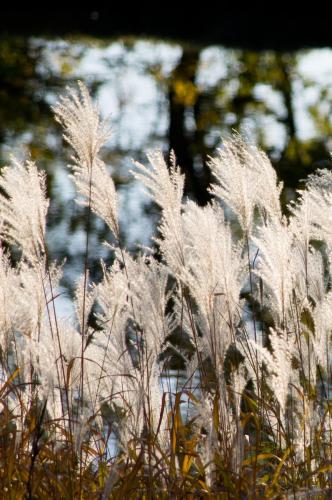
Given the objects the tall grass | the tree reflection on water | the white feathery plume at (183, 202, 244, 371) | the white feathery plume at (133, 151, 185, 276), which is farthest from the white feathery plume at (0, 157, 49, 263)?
the tree reflection on water

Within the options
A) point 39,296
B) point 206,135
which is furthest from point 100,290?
point 206,135

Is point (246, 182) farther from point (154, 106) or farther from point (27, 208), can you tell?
point (154, 106)

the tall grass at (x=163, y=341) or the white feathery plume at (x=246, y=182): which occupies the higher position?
the white feathery plume at (x=246, y=182)

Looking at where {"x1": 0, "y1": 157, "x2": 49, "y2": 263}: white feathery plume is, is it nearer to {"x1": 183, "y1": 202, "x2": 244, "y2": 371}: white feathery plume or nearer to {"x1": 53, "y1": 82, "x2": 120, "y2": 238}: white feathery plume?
{"x1": 53, "y1": 82, "x2": 120, "y2": 238}: white feathery plume

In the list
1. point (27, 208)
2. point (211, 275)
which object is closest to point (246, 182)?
point (211, 275)

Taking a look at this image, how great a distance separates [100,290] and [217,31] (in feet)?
53.4

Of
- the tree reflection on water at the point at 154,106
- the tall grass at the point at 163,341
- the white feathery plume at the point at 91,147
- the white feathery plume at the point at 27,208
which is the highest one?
the tree reflection on water at the point at 154,106

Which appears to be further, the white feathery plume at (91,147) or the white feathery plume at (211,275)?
the white feathery plume at (91,147)

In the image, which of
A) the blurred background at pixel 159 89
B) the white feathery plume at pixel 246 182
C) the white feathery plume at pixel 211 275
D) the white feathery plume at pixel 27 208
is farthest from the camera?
the blurred background at pixel 159 89

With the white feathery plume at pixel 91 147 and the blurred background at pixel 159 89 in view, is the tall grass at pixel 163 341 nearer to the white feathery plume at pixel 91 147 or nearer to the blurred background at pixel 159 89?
the white feathery plume at pixel 91 147

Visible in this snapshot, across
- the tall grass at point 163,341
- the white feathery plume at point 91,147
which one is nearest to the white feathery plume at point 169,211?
the tall grass at point 163,341

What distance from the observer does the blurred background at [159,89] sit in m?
9.23

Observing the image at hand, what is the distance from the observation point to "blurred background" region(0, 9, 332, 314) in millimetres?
9234

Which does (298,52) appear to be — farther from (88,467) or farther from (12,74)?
(88,467)
